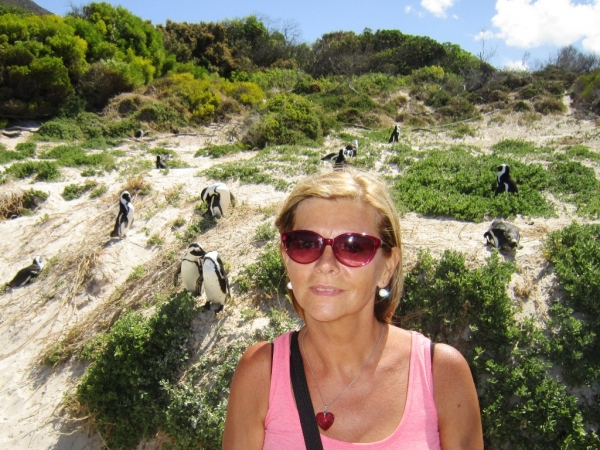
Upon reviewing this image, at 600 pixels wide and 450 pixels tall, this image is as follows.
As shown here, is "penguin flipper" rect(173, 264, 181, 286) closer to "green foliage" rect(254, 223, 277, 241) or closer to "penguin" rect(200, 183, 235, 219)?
"green foliage" rect(254, 223, 277, 241)

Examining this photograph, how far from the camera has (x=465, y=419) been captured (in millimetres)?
1472

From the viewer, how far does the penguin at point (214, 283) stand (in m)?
4.82

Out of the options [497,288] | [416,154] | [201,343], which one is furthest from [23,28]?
[497,288]

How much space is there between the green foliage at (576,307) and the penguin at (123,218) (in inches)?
221

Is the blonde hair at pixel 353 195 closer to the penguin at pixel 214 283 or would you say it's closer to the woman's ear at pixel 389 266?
the woman's ear at pixel 389 266

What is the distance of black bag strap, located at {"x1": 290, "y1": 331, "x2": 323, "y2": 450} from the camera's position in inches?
56.8

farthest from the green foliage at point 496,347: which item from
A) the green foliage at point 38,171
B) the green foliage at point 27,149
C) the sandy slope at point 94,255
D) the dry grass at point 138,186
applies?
the green foliage at point 27,149

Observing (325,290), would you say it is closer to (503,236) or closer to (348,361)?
(348,361)

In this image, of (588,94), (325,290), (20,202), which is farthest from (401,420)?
(588,94)

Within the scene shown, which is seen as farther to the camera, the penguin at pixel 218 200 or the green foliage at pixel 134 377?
the penguin at pixel 218 200

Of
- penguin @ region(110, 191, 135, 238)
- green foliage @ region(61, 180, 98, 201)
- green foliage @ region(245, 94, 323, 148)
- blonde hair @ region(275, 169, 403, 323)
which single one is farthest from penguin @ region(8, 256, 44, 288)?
green foliage @ region(245, 94, 323, 148)

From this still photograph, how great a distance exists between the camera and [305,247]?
158 cm

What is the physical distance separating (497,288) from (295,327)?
6.07 ft

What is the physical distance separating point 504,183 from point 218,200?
4.26 meters
